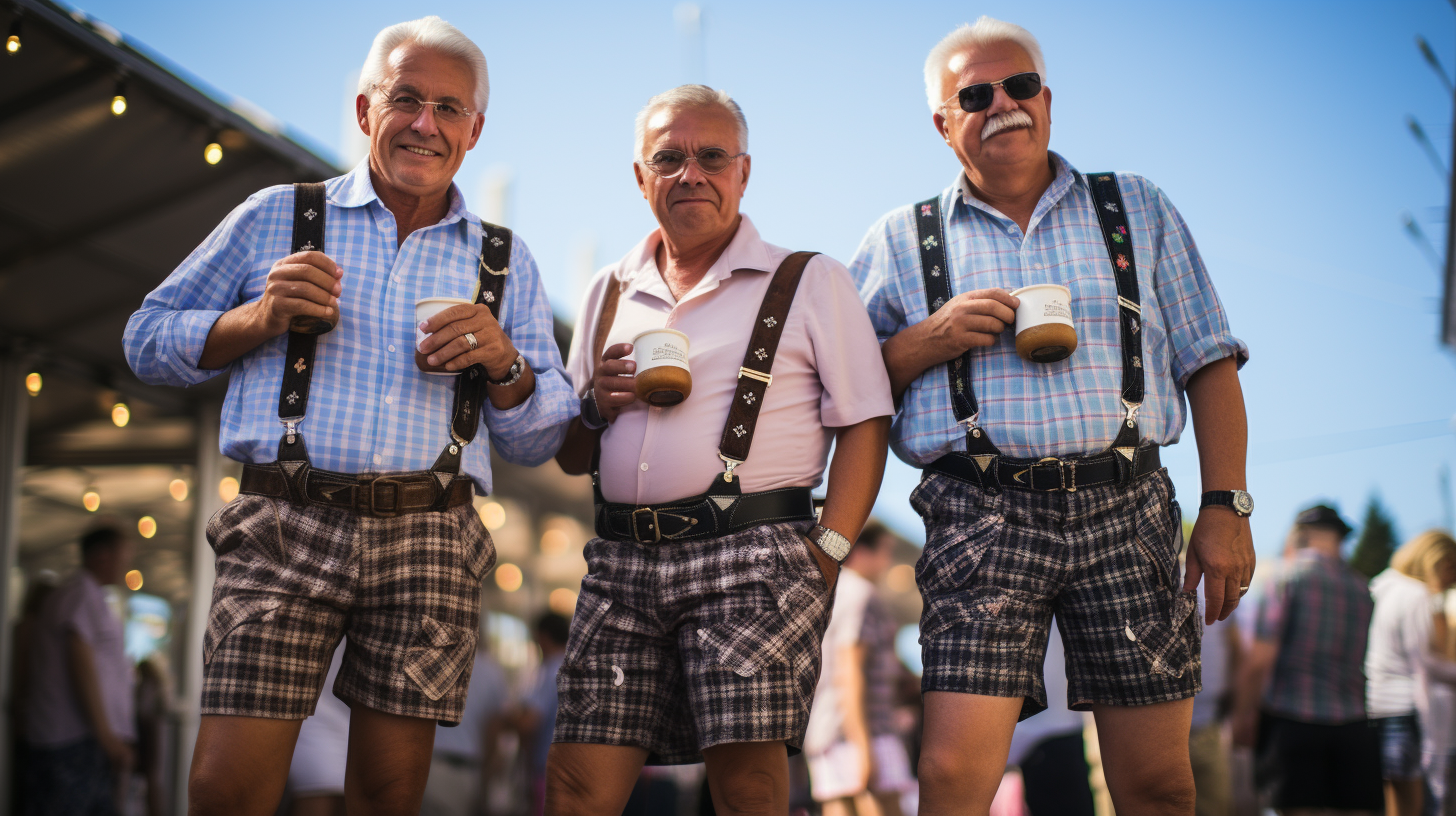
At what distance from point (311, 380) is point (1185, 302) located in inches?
77.8

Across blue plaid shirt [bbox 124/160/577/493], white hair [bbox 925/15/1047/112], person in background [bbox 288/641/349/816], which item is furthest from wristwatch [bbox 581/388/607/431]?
person in background [bbox 288/641/349/816]

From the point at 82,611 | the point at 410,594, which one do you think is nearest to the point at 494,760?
the point at 82,611

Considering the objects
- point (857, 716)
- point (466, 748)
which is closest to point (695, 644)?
point (857, 716)

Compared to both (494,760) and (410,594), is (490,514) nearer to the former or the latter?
(494,760)

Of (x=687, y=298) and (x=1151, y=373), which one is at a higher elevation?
(x=687, y=298)

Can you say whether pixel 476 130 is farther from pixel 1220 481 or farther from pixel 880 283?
pixel 1220 481

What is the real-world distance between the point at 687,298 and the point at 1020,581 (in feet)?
3.35

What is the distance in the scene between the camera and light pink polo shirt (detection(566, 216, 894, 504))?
2.65 meters

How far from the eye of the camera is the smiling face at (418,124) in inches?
104

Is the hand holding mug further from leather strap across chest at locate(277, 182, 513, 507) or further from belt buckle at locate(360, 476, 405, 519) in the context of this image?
belt buckle at locate(360, 476, 405, 519)

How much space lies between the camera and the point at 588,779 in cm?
259

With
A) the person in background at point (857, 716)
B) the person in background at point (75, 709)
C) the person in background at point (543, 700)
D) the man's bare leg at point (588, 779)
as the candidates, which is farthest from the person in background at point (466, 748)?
the man's bare leg at point (588, 779)

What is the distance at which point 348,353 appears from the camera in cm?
249

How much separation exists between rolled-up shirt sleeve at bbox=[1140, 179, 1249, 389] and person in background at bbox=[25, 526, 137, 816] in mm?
5473
